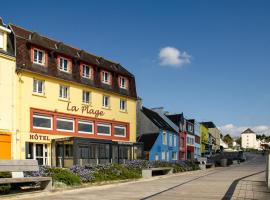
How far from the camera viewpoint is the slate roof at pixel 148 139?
2052 inches

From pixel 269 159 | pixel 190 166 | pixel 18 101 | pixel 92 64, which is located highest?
pixel 92 64

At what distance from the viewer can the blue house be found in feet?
172

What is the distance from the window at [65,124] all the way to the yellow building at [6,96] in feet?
16.7

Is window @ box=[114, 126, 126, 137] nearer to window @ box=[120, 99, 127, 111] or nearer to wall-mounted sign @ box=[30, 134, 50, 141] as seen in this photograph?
window @ box=[120, 99, 127, 111]

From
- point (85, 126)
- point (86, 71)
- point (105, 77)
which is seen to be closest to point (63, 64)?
point (86, 71)

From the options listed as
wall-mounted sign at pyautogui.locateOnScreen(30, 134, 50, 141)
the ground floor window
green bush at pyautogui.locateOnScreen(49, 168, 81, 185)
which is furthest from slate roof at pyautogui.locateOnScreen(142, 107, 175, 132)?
green bush at pyautogui.locateOnScreen(49, 168, 81, 185)

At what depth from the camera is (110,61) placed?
4416 centimetres

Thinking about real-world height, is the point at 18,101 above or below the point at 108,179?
above

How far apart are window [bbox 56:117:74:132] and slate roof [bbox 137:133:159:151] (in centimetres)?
1728

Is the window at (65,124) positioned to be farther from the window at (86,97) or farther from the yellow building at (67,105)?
the window at (86,97)

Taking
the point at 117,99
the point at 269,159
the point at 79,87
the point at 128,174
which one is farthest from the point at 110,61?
the point at 269,159

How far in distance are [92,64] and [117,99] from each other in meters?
5.06

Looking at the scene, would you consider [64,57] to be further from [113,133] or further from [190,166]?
[190,166]

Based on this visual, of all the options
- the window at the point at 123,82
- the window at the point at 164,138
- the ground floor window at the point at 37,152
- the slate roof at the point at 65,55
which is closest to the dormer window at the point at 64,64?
the slate roof at the point at 65,55
